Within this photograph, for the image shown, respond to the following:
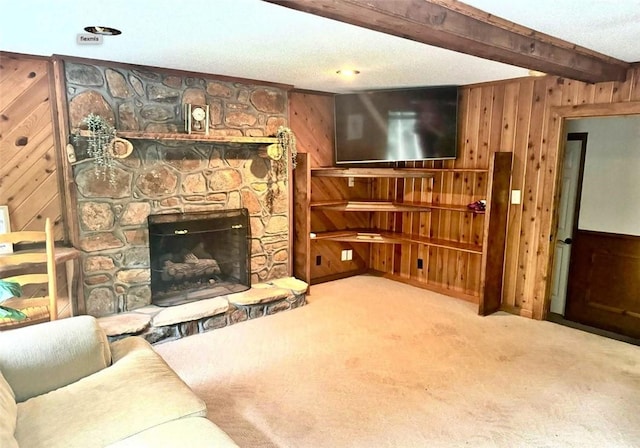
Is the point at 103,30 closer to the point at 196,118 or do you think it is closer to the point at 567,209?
the point at 196,118

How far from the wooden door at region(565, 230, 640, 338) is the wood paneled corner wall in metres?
0.93

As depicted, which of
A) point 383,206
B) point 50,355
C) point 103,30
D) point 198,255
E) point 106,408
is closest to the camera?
point 106,408

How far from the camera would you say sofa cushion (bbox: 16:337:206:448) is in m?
1.63

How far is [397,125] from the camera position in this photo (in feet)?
14.8

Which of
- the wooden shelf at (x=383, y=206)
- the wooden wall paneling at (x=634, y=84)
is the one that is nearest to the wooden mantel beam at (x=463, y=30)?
the wooden wall paneling at (x=634, y=84)

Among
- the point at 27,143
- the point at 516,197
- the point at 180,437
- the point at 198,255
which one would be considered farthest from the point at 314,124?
the point at 180,437

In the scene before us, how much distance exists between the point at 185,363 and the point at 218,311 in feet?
2.22

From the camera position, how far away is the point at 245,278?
434 centimetres

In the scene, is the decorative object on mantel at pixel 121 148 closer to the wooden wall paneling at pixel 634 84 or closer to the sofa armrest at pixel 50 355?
the sofa armrest at pixel 50 355

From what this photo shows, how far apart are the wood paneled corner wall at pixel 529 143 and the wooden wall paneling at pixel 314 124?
1.42 meters

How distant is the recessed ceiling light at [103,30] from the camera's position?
2.48m

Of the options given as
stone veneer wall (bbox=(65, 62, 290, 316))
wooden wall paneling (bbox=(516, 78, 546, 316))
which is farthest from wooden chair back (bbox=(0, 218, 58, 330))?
wooden wall paneling (bbox=(516, 78, 546, 316))

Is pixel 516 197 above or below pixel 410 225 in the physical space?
above

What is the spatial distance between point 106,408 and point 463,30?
2.29 meters
